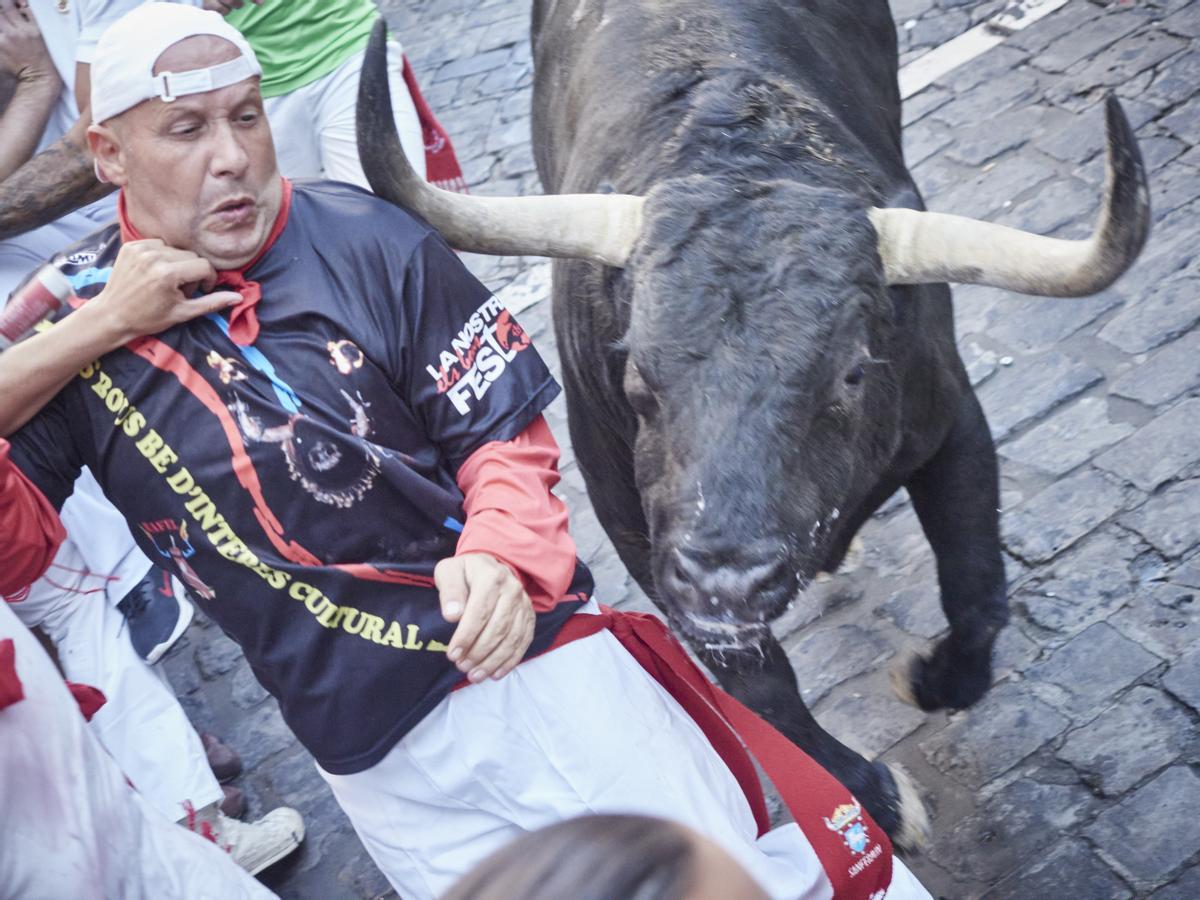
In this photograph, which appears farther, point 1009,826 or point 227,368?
point 1009,826

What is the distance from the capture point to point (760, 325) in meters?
2.93

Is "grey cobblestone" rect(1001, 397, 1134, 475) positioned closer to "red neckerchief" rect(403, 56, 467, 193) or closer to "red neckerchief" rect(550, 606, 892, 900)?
"red neckerchief" rect(550, 606, 892, 900)

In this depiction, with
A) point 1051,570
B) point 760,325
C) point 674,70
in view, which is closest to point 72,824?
point 760,325

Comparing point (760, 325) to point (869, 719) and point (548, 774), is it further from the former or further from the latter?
point (869, 719)

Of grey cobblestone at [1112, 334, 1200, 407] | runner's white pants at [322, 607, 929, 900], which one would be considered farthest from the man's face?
grey cobblestone at [1112, 334, 1200, 407]

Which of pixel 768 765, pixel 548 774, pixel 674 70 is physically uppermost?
pixel 674 70

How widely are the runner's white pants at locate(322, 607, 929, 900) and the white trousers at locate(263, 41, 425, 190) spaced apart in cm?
284

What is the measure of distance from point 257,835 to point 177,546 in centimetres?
197

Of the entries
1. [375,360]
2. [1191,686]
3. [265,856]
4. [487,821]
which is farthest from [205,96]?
[1191,686]

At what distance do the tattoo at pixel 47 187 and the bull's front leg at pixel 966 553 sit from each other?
8.49 ft

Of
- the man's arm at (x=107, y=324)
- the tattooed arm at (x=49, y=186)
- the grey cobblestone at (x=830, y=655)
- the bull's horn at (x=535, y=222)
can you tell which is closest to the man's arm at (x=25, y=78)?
the tattooed arm at (x=49, y=186)

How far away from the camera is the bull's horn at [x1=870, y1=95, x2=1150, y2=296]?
107 inches

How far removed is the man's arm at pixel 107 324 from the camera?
8.11 ft

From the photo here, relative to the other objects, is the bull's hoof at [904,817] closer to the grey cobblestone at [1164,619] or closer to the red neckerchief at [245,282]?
the grey cobblestone at [1164,619]
